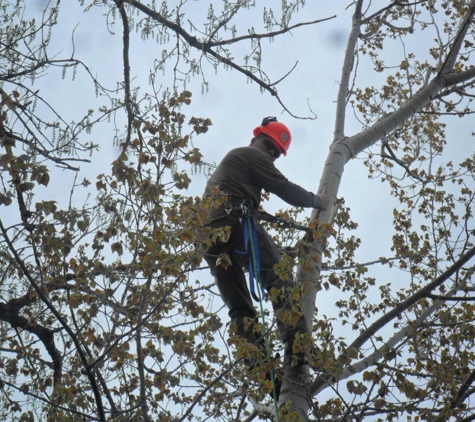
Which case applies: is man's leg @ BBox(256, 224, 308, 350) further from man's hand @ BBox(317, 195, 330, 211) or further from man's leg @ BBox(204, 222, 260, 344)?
man's hand @ BBox(317, 195, 330, 211)

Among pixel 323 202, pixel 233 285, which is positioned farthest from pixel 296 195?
pixel 233 285

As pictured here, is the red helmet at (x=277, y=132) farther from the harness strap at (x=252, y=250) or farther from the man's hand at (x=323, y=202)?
the harness strap at (x=252, y=250)

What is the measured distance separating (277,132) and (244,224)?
1.13m

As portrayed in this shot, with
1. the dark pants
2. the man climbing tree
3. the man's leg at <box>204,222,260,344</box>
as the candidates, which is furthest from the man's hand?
the man's leg at <box>204,222,260,344</box>

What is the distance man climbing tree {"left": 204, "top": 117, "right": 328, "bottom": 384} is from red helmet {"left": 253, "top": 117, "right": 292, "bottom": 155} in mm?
148

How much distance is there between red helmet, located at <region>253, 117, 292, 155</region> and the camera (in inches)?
216

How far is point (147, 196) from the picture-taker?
414 cm

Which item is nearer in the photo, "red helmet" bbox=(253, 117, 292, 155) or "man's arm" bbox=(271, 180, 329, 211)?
"man's arm" bbox=(271, 180, 329, 211)

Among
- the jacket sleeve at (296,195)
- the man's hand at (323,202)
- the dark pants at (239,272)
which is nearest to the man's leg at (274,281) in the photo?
the dark pants at (239,272)

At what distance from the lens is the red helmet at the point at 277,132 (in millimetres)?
5484

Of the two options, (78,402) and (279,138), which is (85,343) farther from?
(279,138)

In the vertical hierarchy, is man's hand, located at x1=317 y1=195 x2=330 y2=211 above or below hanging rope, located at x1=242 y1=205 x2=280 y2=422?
above

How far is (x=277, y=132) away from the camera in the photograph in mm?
5488

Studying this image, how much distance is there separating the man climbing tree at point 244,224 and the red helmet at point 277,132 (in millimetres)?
148
